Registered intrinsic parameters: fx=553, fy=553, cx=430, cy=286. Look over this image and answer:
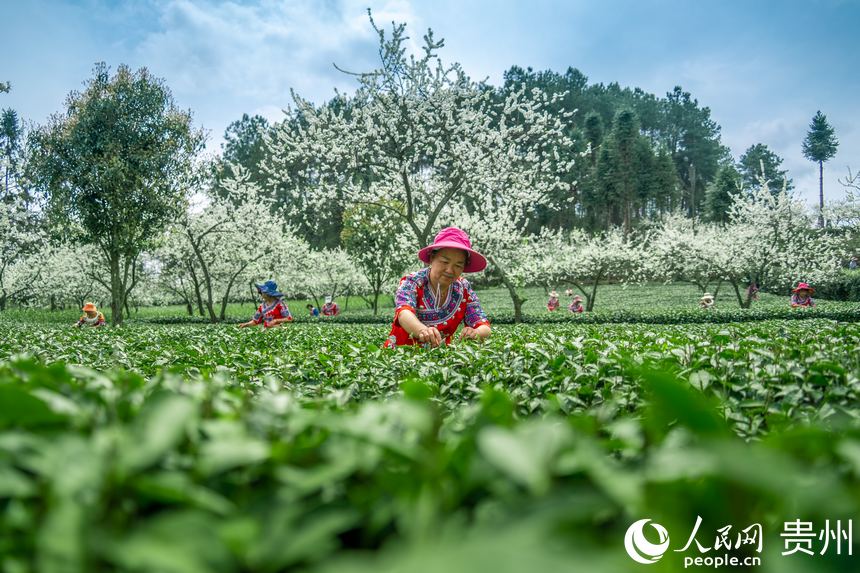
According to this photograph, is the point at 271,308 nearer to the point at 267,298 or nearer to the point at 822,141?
the point at 267,298

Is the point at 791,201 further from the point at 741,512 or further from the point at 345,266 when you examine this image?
the point at 741,512

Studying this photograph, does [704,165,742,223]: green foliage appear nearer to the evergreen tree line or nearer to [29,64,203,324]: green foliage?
the evergreen tree line

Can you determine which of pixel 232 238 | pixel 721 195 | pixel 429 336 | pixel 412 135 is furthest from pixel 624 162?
pixel 429 336

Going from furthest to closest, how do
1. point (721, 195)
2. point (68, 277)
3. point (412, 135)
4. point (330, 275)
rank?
point (721, 195), point (330, 275), point (68, 277), point (412, 135)

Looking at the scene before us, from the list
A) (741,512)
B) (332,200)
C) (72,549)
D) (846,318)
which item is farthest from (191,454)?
(846,318)

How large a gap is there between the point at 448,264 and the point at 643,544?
14.7ft

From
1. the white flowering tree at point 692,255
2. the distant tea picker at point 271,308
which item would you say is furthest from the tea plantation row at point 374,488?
the white flowering tree at point 692,255

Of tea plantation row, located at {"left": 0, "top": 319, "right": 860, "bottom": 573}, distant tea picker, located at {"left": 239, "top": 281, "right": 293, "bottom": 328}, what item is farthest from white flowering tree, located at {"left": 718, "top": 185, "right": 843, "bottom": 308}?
tea plantation row, located at {"left": 0, "top": 319, "right": 860, "bottom": 573}

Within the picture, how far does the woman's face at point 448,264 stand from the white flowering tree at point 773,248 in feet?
68.9

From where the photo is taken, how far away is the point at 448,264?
5129 millimetres

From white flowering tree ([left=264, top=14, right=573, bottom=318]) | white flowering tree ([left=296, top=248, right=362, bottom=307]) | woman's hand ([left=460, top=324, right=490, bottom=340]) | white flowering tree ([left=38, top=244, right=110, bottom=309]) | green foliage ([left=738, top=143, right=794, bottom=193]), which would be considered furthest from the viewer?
Answer: green foliage ([left=738, top=143, right=794, bottom=193])

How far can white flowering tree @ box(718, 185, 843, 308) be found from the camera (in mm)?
23422

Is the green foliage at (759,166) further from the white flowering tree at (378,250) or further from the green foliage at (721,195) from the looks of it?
the white flowering tree at (378,250)

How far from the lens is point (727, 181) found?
175 feet
